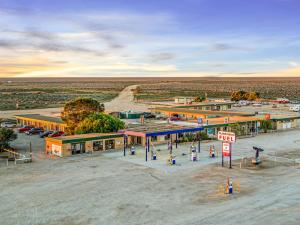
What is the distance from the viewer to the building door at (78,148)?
147ft

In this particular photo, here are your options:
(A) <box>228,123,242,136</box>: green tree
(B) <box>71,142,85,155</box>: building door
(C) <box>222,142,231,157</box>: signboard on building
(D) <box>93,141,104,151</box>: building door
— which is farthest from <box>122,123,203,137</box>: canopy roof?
(A) <box>228,123,242,136</box>: green tree

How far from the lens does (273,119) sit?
64750 mm

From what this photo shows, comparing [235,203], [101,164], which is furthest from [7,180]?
[235,203]

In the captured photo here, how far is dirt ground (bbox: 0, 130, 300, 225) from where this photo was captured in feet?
78.6

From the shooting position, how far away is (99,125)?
50.7m

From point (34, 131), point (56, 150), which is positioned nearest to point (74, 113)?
point (34, 131)

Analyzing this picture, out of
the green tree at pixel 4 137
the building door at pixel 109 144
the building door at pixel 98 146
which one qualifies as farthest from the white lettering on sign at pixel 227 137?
the green tree at pixel 4 137

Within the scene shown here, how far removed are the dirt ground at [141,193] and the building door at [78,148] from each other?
236 cm

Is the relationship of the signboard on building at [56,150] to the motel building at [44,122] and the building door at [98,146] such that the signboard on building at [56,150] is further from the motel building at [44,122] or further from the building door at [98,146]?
the motel building at [44,122]

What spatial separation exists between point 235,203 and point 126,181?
967 centimetres

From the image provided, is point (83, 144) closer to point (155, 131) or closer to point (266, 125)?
point (155, 131)

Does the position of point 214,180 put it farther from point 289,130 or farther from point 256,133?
point 289,130

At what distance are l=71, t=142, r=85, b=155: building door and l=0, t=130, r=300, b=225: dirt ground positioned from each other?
7.74ft

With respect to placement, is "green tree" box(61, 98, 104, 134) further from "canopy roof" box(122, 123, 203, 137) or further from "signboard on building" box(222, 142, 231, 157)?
"signboard on building" box(222, 142, 231, 157)
